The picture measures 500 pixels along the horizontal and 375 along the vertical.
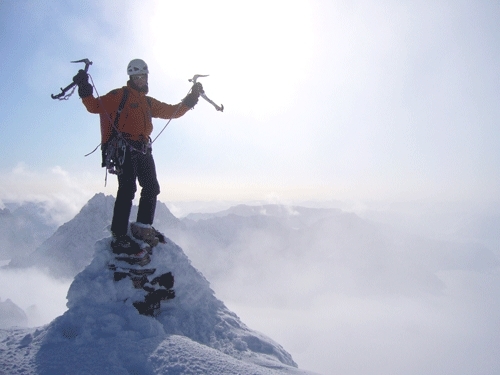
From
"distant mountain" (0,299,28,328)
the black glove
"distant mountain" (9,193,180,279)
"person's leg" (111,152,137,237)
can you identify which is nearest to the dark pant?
"person's leg" (111,152,137,237)

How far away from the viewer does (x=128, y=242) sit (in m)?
5.89

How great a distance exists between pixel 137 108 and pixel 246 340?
494 centimetres

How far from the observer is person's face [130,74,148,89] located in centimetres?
614

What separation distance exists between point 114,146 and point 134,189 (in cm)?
92

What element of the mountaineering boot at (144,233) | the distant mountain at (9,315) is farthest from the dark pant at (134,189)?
the distant mountain at (9,315)

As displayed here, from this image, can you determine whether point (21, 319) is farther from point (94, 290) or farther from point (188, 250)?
Result: point (188, 250)

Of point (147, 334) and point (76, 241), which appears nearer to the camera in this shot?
point (147, 334)

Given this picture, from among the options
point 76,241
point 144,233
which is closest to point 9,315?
point 144,233

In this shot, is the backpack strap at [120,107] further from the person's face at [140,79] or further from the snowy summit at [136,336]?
the snowy summit at [136,336]

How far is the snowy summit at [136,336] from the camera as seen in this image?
12.1 ft

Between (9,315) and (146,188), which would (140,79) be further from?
(9,315)

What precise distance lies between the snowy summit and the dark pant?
548 mm

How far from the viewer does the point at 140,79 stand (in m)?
6.18

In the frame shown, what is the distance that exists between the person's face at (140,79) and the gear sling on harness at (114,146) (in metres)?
0.32
